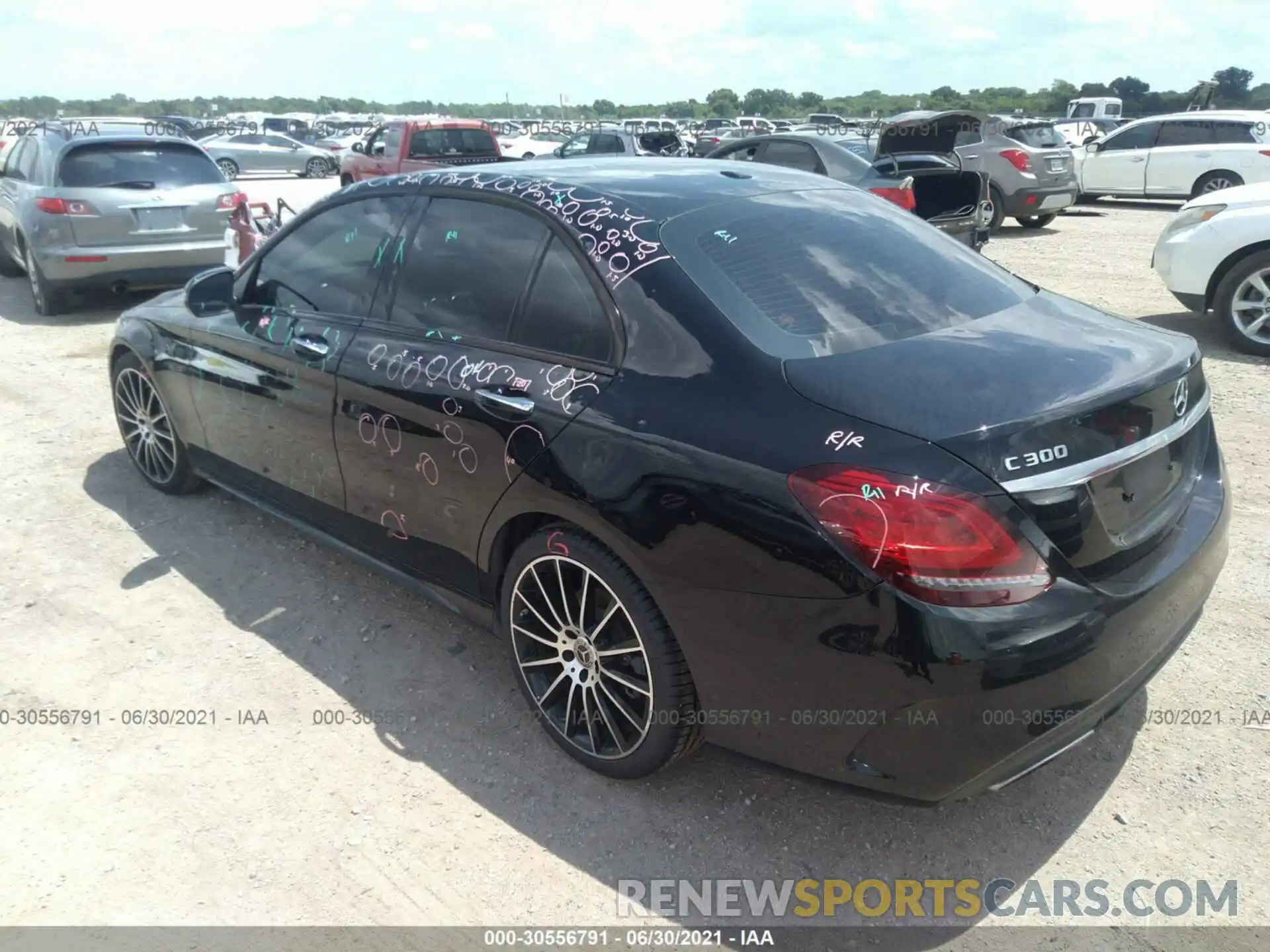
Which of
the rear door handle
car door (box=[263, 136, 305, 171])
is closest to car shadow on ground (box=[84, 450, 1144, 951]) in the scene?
the rear door handle

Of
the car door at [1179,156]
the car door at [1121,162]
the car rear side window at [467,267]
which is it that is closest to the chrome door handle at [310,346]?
the car rear side window at [467,267]

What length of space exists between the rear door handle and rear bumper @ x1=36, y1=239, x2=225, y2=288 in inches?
244

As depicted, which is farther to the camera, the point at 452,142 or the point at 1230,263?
the point at 452,142

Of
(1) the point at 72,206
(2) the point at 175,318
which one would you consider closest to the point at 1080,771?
(2) the point at 175,318

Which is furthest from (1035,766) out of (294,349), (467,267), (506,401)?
(294,349)

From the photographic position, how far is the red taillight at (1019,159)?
13.0 meters

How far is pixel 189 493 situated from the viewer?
497 cm

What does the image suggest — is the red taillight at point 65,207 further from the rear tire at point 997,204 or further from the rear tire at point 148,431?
the rear tire at point 997,204

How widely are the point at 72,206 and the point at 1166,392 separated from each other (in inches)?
358

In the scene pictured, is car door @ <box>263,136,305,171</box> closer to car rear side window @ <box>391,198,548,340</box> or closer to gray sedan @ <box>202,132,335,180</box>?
gray sedan @ <box>202,132,335,180</box>

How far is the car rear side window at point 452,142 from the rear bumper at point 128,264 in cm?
721

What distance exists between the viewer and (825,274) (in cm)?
283

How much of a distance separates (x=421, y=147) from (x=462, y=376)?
1392cm

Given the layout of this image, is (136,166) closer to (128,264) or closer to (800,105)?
(128,264)
